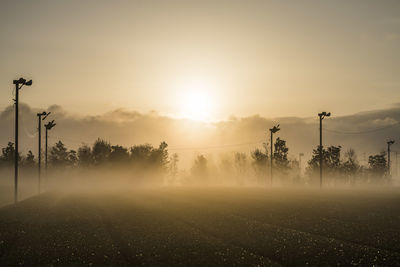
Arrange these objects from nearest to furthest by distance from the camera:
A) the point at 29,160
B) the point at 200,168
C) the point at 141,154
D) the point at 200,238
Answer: the point at 200,238 < the point at 141,154 < the point at 29,160 < the point at 200,168

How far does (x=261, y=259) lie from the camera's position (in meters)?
20.3

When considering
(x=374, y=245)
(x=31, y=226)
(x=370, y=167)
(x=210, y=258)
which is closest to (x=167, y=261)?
(x=210, y=258)

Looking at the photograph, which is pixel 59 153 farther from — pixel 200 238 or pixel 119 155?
pixel 200 238

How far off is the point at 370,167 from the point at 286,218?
6551 inches

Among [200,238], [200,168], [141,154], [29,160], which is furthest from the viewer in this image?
[200,168]

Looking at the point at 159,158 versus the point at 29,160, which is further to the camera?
the point at 29,160

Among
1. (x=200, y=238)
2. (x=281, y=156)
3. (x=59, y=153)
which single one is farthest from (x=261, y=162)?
(x=200, y=238)

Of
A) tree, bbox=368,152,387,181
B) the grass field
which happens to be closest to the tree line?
tree, bbox=368,152,387,181

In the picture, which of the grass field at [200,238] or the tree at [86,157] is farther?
the tree at [86,157]

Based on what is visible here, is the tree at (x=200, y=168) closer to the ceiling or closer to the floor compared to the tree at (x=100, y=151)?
closer to the floor

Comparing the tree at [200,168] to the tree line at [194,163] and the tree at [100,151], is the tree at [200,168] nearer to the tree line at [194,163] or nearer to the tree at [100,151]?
the tree line at [194,163]

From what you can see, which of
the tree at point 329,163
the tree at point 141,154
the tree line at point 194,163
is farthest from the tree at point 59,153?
the tree at point 329,163

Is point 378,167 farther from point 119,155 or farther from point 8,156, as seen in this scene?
point 8,156

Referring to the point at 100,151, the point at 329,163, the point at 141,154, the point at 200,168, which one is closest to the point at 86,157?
the point at 100,151
